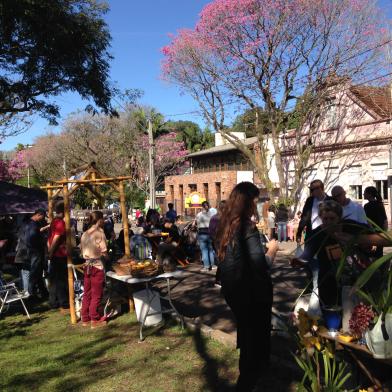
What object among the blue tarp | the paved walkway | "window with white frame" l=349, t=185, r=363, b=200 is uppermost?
the blue tarp

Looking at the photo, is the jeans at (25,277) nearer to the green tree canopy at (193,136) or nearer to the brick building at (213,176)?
the brick building at (213,176)

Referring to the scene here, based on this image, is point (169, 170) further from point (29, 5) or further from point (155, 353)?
point (155, 353)

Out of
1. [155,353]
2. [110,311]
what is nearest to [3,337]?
[110,311]

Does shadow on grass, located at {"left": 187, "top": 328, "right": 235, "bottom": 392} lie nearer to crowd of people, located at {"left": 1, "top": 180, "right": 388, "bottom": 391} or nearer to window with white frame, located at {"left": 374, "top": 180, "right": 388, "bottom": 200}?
crowd of people, located at {"left": 1, "top": 180, "right": 388, "bottom": 391}

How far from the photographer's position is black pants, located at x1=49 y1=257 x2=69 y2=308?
7.83 meters

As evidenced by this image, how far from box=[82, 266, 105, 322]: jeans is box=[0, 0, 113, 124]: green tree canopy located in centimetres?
580

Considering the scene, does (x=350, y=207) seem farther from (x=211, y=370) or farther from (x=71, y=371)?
(x=71, y=371)

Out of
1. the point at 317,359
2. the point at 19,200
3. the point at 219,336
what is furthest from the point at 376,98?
the point at 317,359

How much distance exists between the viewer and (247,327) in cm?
358

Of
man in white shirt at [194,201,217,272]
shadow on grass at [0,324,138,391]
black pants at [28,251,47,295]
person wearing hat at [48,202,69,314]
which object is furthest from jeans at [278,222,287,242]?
shadow on grass at [0,324,138,391]

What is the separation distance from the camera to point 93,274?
668 centimetres

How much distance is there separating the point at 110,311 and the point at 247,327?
4.01m

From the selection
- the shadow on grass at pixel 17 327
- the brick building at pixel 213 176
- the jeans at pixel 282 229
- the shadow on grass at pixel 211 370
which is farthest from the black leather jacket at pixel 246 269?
the brick building at pixel 213 176

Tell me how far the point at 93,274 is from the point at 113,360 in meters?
1.76
